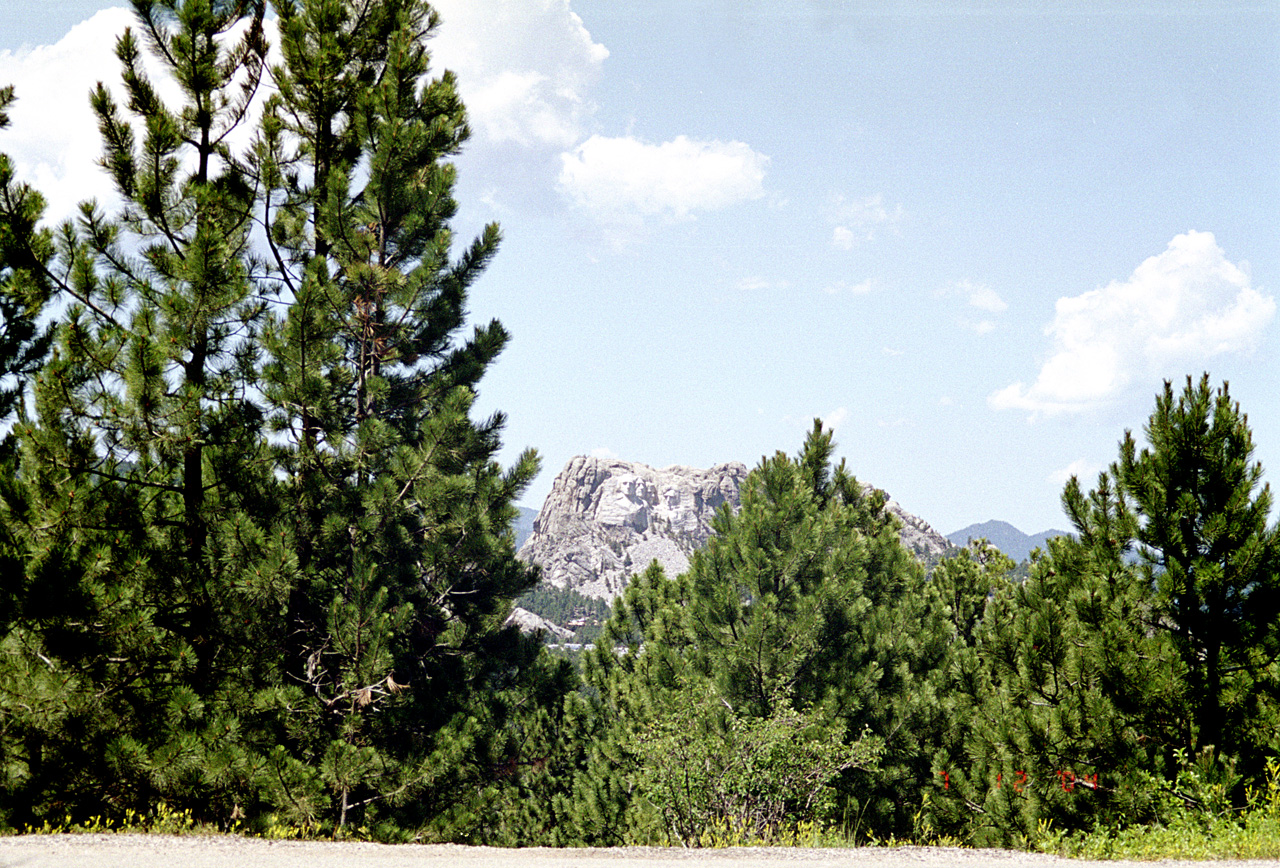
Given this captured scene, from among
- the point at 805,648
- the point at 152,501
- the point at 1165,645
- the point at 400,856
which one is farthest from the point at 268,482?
the point at 1165,645

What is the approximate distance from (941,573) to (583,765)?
11.0 metres

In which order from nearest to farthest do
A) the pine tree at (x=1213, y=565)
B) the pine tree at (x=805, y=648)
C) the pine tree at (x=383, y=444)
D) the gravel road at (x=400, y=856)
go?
1. the gravel road at (x=400, y=856)
2. the pine tree at (x=1213, y=565)
3. the pine tree at (x=383, y=444)
4. the pine tree at (x=805, y=648)

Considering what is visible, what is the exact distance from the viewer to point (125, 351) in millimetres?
10430

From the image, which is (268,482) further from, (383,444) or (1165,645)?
(1165,645)

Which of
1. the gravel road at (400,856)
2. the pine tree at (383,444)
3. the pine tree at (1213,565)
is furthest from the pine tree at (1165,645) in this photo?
the pine tree at (383,444)

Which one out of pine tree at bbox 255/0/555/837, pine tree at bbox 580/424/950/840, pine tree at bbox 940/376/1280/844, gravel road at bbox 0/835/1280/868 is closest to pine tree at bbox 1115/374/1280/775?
pine tree at bbox 940/376/1280/844

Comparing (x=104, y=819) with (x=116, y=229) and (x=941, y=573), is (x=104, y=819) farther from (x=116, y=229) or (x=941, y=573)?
(x=941, y=573)

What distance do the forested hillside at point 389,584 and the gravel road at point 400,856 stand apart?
2.29 m

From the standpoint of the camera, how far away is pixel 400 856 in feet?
24.3

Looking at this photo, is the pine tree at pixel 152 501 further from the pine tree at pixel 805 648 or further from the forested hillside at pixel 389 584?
the pine tree at pixel 805 648

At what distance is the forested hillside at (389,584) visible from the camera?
9820 mm

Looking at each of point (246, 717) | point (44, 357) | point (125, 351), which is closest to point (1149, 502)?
point (246, 717)

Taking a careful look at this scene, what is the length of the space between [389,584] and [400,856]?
18.2 feet

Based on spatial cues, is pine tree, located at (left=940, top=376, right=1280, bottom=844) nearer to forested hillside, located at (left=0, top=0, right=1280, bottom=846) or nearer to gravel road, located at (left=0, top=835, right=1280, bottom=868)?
forested hillside, located at (left=0, top=0, right=1280, bottom=846)
